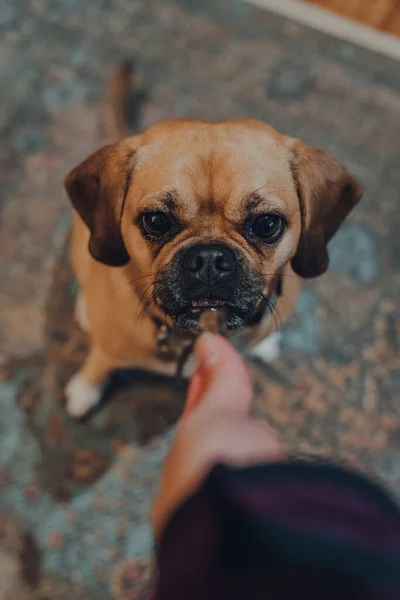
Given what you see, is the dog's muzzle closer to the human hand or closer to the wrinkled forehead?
the wrinkled forehead

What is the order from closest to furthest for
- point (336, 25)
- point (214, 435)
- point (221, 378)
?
point (214, 435) → point (221, 378) → point (336, 25)

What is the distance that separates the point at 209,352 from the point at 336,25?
6.27 ft

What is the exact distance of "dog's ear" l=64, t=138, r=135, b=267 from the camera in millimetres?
1209

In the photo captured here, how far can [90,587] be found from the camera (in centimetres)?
150

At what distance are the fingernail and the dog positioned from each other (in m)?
0.24

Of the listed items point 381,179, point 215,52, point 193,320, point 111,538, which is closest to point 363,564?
point 193,320

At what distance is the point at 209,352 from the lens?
875 mm

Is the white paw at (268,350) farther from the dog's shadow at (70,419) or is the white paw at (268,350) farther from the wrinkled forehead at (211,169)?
the wrinkled forehead at (211,169)

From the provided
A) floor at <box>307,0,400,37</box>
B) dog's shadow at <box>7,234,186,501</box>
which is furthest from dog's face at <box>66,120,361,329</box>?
floor at <box>307,0,400,37</box>

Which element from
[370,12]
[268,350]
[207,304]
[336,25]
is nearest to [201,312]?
[207,304]

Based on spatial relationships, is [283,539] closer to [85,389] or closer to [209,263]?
[209,263]

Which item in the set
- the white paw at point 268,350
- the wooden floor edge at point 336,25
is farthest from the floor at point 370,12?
the white paw at point 268,350

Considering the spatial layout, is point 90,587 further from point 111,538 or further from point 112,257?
point 112,257

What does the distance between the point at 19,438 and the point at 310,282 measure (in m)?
1.10
